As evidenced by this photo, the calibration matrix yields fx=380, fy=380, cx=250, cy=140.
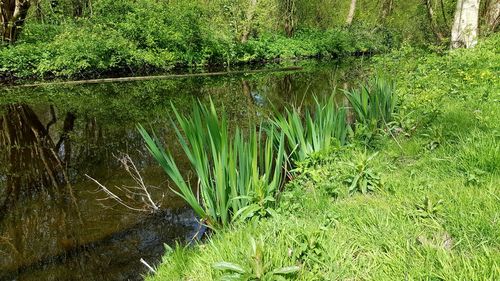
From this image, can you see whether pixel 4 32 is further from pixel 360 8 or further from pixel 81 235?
pixel 360 8

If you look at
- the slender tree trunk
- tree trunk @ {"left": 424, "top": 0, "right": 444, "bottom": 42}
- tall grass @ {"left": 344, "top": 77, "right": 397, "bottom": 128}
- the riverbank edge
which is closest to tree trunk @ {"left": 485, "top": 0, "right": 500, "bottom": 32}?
tree trunk @ {"left": 424, "top": 0, "right": 444, "bottom": 42}

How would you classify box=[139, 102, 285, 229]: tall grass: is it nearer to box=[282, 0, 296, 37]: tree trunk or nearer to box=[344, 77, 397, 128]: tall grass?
box=[344, 77, 397, 128]: tall grass

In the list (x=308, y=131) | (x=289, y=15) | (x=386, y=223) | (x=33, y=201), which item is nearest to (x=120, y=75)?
(x=33, y=201)

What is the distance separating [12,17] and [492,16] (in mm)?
16589

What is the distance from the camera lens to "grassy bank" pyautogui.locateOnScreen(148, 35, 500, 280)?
72.3 inches

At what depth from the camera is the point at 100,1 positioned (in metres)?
15.9

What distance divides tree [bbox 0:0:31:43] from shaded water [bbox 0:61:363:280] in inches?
227

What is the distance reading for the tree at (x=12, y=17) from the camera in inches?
570

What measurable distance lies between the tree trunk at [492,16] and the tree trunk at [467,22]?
2471mm

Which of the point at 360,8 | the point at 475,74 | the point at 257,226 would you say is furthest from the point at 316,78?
the point at 360,8

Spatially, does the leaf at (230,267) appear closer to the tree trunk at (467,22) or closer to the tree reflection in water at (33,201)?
the tree reflection in water at (33,201)

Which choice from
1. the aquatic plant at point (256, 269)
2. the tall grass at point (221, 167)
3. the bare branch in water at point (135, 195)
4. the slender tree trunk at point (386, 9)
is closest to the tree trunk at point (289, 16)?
the slender tree trunk at point (386, 9)

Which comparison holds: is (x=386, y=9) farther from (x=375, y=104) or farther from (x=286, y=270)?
(x=286, y=270)

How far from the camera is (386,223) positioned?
7.19ft
